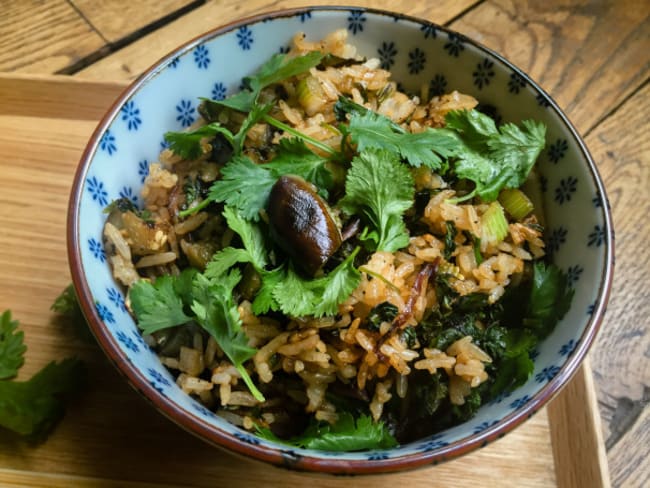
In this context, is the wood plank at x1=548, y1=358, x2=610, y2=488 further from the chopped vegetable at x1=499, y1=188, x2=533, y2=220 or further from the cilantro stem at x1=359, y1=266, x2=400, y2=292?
the cilantro stem at x1=359, y1=266, x2=400, y2=292

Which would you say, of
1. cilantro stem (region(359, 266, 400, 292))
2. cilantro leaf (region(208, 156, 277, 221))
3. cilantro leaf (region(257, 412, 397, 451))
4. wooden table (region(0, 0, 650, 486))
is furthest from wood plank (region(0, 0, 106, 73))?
cilantro leaf (region(257, 412, 397, 451))

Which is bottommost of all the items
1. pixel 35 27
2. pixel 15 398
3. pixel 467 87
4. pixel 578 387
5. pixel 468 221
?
pixel 15 398

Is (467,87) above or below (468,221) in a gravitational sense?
above

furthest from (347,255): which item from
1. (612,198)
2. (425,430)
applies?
(612,198)

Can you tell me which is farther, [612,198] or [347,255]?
[612,198]

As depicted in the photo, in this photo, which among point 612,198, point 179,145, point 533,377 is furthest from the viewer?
point 612,198

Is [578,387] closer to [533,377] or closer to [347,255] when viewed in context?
[533,377]

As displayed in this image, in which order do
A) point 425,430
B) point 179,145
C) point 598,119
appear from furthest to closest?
point 598,119 < point 179,145 < point 425,430
